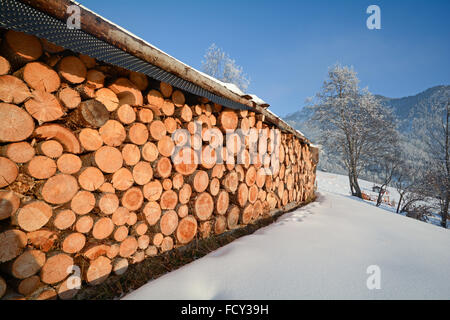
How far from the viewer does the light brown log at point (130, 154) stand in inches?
62.3

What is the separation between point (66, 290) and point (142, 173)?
3.25 ft

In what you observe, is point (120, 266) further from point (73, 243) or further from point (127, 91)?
point (127, 91)

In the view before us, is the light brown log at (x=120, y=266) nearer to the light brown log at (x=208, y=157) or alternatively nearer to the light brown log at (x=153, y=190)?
the light brown log at (x=153, y=190)

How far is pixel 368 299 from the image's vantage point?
130 centimetres

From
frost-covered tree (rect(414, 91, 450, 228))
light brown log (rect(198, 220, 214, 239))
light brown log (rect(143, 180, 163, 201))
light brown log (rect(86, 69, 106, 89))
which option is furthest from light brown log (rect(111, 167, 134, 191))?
frost-covered tree (rect(414, 91, 450, 228))

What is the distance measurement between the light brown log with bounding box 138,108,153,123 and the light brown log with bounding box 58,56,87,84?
1.48ft

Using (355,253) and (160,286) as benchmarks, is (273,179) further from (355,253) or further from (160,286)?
(160,286)

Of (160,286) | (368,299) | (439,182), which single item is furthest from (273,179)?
(439,182)

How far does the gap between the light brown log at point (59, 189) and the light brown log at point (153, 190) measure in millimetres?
533

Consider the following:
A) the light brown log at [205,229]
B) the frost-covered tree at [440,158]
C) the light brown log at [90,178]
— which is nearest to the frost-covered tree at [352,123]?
the frost-covered tree at [440,158]

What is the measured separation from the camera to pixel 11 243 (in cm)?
113

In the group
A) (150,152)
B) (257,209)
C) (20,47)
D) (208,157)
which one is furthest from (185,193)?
(20,47)

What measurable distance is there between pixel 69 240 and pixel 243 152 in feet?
6.96

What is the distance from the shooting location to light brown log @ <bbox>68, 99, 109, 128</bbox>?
135 cm
